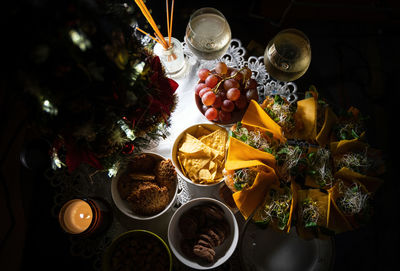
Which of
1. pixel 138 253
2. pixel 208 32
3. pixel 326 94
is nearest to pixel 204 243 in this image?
pixel 138 253

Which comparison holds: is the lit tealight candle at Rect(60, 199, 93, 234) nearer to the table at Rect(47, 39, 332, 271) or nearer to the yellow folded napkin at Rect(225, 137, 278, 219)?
the table at Rect(47, 39, 332, 271)

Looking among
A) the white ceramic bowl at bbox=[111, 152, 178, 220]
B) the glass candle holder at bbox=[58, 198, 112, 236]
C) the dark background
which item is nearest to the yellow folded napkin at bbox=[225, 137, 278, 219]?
the white ceramic bowl at bbox=[111, 152, 178, 220]

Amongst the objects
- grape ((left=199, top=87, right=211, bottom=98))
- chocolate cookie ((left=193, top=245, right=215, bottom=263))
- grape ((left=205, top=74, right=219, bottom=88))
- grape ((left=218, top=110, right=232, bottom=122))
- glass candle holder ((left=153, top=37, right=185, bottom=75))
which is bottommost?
chocolate cookie ((left=193, top=245, right=215, bottom=263))

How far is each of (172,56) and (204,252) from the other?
0.64m

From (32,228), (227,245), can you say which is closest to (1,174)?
(32,228)

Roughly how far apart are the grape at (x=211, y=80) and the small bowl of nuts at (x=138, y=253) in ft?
1.68

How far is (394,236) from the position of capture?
4.44 ft

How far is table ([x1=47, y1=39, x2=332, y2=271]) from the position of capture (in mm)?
925

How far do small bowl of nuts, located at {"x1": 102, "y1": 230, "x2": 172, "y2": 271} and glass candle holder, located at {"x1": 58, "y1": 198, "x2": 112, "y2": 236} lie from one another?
3.1 inches

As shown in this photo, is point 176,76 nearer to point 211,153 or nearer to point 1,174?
point 211,153

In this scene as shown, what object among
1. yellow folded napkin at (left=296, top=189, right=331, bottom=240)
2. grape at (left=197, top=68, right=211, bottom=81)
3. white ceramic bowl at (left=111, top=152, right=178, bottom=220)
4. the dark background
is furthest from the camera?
the dark background

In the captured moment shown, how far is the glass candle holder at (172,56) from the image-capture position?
0.96 meters

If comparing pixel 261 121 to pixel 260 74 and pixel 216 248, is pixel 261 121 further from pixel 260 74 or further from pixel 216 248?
pixel 216 248

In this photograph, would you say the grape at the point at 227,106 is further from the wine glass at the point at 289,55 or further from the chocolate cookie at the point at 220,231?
the chocolate cookie at the point at 220,231
